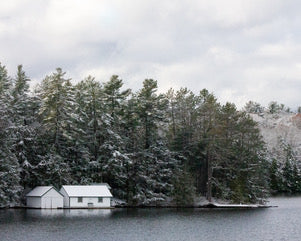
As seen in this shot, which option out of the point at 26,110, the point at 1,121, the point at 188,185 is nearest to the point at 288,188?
the point at 188,185

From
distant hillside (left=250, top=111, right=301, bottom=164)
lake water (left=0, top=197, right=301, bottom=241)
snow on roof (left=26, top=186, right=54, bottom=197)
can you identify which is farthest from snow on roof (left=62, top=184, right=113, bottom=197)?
distant hillside (left=250, top=111, right=301, bottom=164)

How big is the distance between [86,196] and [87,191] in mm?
740

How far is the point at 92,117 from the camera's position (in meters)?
76.1

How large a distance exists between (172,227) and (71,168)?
31068 mm

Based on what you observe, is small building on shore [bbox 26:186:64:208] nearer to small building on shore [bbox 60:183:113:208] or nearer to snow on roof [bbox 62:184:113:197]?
small building on shore [bbox 60:183:113:208]

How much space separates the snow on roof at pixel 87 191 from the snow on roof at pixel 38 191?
8.57 feet

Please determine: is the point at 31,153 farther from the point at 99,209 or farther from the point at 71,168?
the point at 99,209

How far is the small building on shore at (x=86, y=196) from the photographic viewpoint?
68.2m

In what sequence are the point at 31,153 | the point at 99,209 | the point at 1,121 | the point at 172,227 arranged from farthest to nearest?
1. the point at 31,153
2. the point at 99,209
3. the point at 1,121
4. the point at 172,227

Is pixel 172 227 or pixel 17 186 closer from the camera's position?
pixel 172 227

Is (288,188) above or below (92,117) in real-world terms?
below

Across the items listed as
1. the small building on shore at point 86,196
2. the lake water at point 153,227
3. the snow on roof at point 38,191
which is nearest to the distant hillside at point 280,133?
the small building on shore at point 86,196

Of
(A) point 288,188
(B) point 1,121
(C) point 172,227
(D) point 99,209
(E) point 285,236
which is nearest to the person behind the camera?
(E) point 285,236

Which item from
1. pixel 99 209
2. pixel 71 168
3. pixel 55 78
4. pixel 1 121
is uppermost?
pixel 55 78
